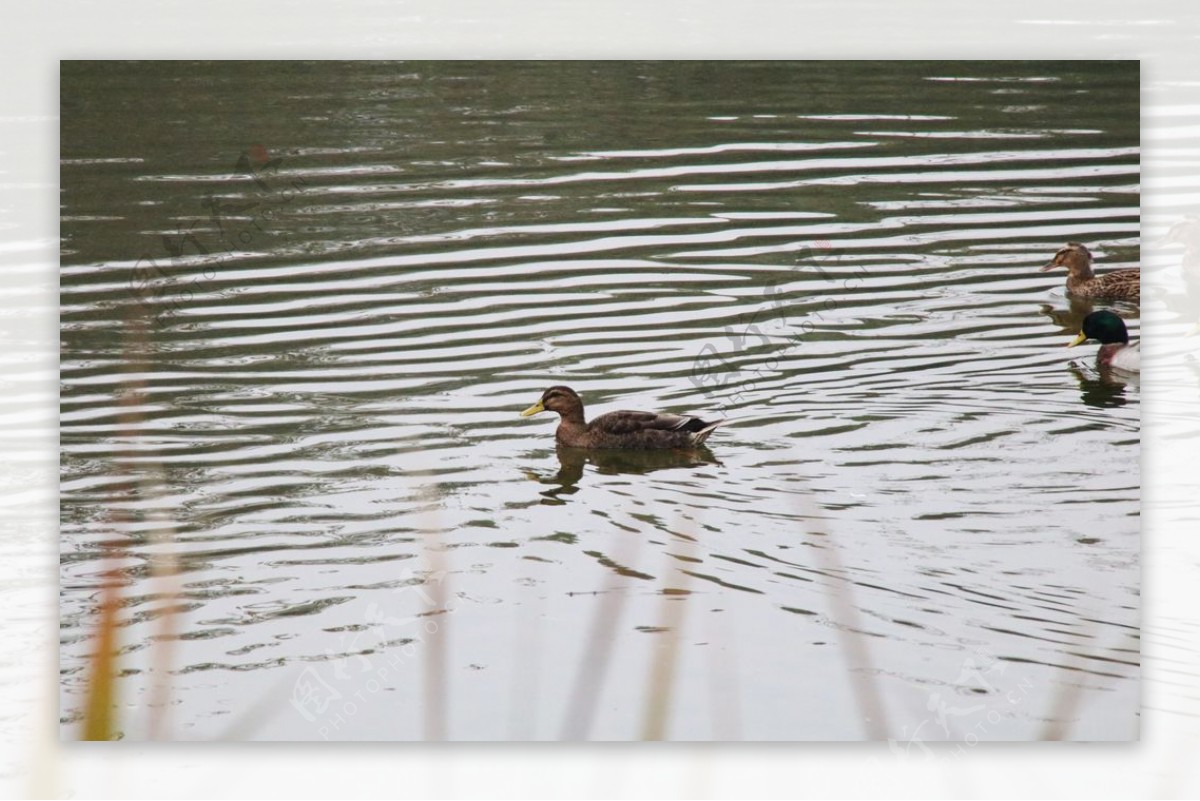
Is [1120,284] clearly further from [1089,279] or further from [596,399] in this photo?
[596,399]

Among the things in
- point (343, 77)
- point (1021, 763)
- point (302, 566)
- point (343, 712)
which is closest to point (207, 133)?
point (343, 77)

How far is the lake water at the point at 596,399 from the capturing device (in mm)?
6066

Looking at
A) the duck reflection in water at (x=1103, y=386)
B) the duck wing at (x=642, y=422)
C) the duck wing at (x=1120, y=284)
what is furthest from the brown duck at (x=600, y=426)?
the duck wing at (x=1120, y=284)

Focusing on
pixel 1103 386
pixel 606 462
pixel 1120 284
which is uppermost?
pixel 1120 284

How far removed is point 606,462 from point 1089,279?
144cm

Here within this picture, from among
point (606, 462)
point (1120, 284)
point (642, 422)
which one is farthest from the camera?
point (642, 422)

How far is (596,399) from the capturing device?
6.52 meters

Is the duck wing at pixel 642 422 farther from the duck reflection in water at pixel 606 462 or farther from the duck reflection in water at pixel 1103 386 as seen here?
the duck reflection in water at pixel 1103 386

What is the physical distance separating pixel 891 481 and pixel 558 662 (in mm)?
1081

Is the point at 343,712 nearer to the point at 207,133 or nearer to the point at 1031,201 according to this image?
the point at 207,133

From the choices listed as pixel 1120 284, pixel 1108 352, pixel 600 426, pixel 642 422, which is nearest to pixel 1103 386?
pixel 1108 352

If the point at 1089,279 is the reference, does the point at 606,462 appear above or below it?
below

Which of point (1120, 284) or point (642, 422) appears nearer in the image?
point (1120, 284)

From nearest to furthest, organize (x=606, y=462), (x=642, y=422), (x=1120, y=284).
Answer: (x=1120, y=284) < (x=606, y=462) < (x=642, y=422)
